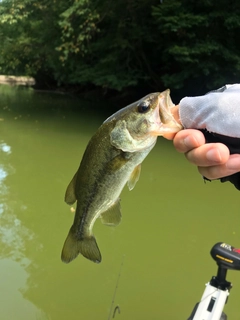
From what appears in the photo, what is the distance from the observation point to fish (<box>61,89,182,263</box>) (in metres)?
1.53

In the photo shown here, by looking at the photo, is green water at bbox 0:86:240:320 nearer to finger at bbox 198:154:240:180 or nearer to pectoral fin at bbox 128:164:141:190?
pectoral fin at bbox 128:164:141:190

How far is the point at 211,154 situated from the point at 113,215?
1.90 feet

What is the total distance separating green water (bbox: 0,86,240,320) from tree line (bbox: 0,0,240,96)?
19.2ft

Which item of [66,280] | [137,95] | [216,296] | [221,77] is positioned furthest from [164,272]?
[137,95]

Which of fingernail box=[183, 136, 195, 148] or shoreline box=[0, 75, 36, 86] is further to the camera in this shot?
shoreline box=[0, 75, 36, 86]

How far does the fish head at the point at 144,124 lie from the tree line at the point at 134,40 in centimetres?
1067

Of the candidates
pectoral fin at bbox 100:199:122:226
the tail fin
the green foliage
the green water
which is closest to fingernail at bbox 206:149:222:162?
pectoral fin at bbox 100:199:122:226

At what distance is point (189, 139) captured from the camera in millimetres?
1436

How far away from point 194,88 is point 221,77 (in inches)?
84.4

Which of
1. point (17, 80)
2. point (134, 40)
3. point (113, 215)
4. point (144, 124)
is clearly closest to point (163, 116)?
point (144, 124)

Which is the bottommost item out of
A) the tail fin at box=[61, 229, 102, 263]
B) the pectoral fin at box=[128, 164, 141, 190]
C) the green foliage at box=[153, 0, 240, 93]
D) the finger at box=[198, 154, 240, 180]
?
the tail fin at box=[61, 229, 102, 263]

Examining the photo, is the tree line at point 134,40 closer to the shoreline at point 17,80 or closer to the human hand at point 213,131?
the human hand at point 213,131

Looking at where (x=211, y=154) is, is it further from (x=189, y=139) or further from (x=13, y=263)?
(x=13, y=263)

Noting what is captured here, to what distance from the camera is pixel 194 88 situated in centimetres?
1420
